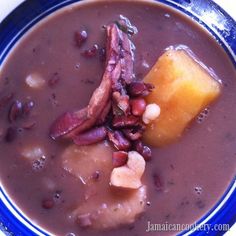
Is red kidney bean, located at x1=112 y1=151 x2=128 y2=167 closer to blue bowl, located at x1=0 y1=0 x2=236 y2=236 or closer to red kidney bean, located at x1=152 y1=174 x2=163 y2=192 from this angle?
red kidney bean, located at x1=152 y1=174 x2=163 y2=192

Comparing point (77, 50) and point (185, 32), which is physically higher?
point (185, 32)

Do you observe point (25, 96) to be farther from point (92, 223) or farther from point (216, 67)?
point (216, 67)

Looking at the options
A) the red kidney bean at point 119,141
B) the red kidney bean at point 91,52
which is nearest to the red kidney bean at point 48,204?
the red kidney bean at point 119,141

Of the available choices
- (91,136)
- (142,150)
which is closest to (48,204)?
(91,136)

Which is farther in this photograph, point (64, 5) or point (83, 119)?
point (64, 5)

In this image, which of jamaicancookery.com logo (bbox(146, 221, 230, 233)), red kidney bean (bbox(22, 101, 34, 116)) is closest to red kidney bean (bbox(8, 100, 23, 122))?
red kidney bean (bbox(22, 101, 34, 116))

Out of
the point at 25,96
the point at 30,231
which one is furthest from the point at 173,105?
the point at 30,231

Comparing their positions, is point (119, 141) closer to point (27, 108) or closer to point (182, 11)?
point (27, 108)
